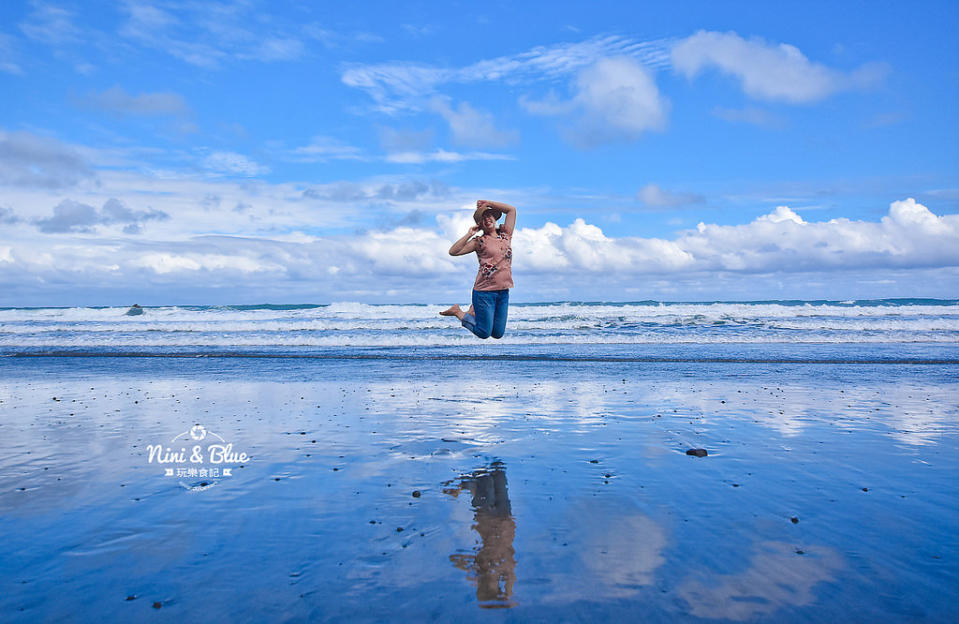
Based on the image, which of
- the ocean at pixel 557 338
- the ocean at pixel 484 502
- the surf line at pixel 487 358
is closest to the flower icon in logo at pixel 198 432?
the ocean at pixel 484 502

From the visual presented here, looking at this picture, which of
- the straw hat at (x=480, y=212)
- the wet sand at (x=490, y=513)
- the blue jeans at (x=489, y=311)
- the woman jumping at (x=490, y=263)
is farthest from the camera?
the blue jeans at (x=489, y=311)

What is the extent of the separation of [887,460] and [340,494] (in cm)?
536

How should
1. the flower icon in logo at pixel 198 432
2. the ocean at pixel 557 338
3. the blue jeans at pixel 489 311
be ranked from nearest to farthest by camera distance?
the flower icon in logo at pixel 198 432, the blue jeans at pixel 489 311, the ocean at pixel 557 338

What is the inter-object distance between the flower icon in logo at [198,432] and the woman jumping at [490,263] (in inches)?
146

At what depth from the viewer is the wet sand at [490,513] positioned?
3.47 meters

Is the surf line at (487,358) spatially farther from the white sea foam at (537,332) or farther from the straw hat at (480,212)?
the straw hat at (480,212)

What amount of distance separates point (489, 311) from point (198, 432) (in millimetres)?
4155

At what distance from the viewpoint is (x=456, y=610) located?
3.35 metres

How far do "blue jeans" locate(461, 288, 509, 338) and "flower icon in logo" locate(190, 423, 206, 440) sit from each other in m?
3.84

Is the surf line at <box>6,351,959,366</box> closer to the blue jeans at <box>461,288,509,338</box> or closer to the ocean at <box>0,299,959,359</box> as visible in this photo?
the ocean at <box>0,299,959,359</box>

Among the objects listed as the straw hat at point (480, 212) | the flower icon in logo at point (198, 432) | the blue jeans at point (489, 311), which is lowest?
the flower icon in logo at point (198, 432)

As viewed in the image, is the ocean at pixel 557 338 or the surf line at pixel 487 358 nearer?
the surf line at pixel 487 358

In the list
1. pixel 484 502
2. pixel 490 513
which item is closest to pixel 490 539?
pixel 490 513

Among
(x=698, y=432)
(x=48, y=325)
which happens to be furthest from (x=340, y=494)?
(x=48, y=325)
